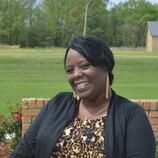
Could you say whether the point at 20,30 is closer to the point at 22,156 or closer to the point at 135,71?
the point at 135,71

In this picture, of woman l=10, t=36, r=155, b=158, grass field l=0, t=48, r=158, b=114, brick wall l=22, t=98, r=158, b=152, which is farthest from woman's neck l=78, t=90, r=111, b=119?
grass field l=0, t=48, r=158, b=114

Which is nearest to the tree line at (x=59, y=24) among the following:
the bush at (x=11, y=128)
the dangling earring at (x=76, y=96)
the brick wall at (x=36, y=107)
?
the bush at (x=11, y=128)

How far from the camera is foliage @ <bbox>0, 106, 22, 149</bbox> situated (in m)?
7.90

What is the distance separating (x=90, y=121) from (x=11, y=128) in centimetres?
518

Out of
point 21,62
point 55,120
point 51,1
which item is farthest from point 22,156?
point 51,1

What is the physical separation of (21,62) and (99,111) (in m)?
36.2

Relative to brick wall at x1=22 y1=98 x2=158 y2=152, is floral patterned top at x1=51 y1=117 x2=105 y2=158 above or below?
above

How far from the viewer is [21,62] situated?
128 feet

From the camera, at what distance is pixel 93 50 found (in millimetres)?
2914

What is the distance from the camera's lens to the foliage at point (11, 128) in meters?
7.90

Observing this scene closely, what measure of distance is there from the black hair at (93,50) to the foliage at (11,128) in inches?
196

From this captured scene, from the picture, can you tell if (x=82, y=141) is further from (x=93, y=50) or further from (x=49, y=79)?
(x=49, y=79)

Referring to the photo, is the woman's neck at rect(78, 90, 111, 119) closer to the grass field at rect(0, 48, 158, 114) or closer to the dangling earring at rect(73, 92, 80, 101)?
the dangling earring at rect(73, 92, 80, 101)

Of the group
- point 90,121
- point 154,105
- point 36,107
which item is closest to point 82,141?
point 90,121
